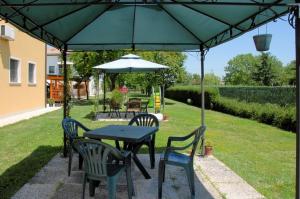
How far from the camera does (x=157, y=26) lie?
7387mm

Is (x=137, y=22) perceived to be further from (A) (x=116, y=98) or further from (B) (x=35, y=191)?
(A) (x=116, y=98)

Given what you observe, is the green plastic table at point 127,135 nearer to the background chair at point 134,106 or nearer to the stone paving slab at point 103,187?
the stone paving slab at point 103,187

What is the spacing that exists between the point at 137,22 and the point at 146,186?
3.56 m

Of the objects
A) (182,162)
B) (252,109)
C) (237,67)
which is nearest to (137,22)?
(182,162)

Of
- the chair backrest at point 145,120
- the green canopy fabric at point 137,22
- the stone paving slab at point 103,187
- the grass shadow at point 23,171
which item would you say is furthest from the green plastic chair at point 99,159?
the chair backrest at point 145,120

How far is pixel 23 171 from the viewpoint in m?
6.39

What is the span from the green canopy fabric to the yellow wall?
686 cm

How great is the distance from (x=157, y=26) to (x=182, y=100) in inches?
1050

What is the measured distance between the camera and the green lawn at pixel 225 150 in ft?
19.6

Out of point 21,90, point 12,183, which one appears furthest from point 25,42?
point 12,183

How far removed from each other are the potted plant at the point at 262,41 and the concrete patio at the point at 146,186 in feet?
7.65

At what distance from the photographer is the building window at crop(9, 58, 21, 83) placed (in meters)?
15.8

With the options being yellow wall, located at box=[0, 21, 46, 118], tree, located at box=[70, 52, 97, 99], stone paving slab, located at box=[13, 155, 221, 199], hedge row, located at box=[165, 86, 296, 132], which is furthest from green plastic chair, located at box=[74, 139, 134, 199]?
tree, located at box=[70, 52, 97, 99]

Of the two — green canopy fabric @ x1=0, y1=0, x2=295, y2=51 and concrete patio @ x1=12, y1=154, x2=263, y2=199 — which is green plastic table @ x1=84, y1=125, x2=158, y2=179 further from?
green canopy fabric @ x1=0, y1=0, x2=295, y2=51
